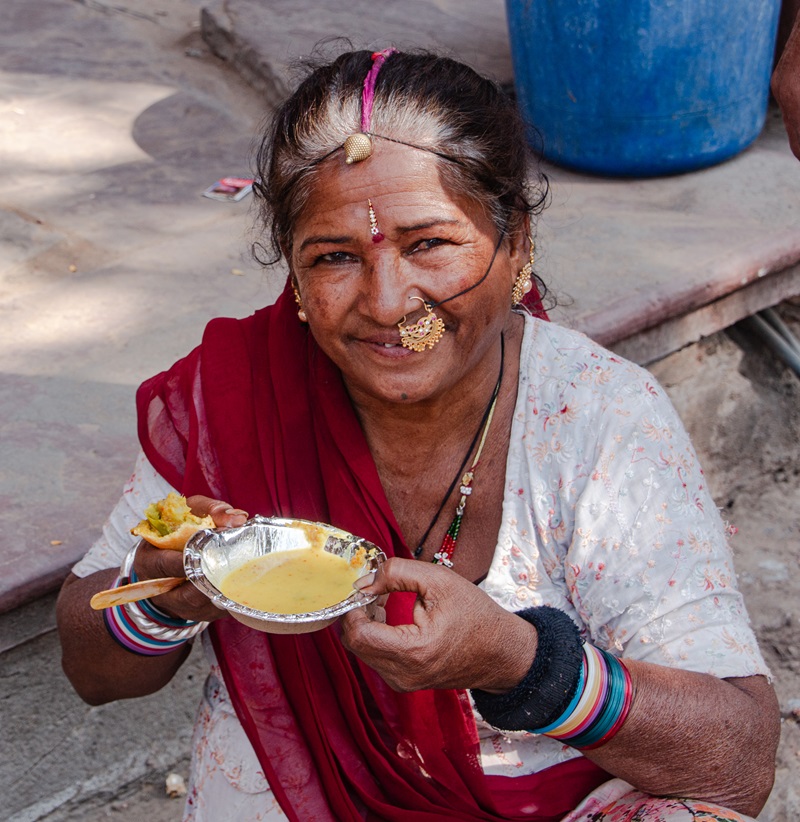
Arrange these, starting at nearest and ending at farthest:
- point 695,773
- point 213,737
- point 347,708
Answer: point 695,773 < point 347,708 < point 213,737

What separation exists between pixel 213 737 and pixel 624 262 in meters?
2.30

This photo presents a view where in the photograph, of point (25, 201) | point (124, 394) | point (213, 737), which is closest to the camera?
point (213, 737)

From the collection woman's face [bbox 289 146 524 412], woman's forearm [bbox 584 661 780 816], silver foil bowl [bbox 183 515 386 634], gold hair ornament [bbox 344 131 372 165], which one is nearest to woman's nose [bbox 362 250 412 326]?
woman's face [bbox 289 146 524 412]

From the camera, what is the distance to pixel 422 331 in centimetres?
187

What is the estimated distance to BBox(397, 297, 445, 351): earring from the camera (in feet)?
6.12

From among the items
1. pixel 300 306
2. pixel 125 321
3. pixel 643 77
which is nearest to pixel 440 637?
pixel 300 306

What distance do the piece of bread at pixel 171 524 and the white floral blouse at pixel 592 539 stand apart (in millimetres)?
272

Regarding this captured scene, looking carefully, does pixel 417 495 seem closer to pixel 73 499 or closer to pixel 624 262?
pixel 73 499

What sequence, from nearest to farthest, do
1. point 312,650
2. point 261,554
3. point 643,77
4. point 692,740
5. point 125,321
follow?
point 692,740 → point 261,554 → point 312,650 → point 125,321 → point 643,77

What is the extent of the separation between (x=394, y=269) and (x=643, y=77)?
2677 mm

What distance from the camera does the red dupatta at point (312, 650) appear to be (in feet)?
6.54

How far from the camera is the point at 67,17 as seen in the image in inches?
230

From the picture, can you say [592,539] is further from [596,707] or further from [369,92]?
[369,92]

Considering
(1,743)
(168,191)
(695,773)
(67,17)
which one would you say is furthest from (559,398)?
(67,17)
